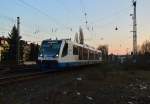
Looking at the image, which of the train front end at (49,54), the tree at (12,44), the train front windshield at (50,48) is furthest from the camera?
the tree at (12,44)

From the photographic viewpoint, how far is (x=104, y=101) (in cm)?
1222

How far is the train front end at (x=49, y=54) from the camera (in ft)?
102

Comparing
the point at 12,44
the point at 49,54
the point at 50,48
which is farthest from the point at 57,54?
the point at 12,44

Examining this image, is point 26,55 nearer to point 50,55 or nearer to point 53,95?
point 50,55

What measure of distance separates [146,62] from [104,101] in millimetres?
35809

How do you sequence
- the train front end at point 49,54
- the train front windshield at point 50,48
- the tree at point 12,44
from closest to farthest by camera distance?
the train front end at point 49,54, the train front windshield at point 50,48, the tree at point 12,44

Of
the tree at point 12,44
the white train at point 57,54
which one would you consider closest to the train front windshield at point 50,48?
the white train at point 57,54

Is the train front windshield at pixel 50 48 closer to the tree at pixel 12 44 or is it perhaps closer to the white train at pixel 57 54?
the white train at pixel 57 54

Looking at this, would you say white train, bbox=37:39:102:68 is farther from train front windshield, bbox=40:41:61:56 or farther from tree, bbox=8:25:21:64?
tree, bbox=8:25:21:64

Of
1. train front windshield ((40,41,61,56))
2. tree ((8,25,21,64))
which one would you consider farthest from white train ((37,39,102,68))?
tree ((8,25,21,64))

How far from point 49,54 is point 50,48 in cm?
78

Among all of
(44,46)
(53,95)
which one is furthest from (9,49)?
(53,95)

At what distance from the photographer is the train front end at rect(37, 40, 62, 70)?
102ft

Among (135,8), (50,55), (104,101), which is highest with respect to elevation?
(135,8)
